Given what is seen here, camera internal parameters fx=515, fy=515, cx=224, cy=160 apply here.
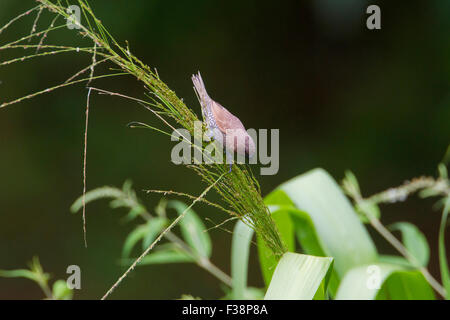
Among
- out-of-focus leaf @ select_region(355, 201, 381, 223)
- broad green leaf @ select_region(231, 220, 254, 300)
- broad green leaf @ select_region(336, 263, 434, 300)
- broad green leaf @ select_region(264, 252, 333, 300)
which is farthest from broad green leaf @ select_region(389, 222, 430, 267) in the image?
broad green leaf @ select_region(264, 252, 333, 300)

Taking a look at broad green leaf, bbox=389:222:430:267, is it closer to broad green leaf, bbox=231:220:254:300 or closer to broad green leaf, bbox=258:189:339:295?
broad green leaf, bbox=258:189:339:295

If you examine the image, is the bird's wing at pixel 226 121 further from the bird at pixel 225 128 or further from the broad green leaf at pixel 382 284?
the broad green leaf at pixel 382 284

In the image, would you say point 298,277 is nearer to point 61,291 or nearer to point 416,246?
point 61,291

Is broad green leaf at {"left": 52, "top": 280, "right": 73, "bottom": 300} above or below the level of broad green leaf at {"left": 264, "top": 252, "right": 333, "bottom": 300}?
below

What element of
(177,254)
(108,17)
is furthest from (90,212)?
(177,254)

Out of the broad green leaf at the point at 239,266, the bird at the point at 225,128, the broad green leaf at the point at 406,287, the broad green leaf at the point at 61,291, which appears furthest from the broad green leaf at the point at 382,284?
the broad green leaf at the point at 61,291
